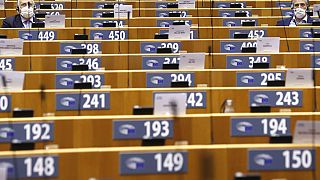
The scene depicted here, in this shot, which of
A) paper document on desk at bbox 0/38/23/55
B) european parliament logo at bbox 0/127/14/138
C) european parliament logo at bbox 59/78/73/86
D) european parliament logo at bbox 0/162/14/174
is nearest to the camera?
european parliament logo at bbox 0/162/14/174

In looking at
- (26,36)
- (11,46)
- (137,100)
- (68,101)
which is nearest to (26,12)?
(26,36)

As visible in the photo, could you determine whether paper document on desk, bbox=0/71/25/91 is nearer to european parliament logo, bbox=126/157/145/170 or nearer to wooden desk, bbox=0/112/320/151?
wooden desk, bbox=0/112/320/151

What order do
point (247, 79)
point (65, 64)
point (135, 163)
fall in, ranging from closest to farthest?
point (135, 163) → point (247, 79) → point (65, 64)

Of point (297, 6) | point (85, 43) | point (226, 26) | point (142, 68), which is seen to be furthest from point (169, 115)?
point (226, 26)

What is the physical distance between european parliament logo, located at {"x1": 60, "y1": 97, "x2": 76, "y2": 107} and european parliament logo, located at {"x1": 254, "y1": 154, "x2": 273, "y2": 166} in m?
2.16

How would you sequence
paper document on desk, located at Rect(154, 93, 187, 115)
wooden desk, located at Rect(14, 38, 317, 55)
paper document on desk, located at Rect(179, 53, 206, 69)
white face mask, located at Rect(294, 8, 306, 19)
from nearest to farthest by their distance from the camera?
paper document on desk, located at Rect(154, 93, 187, 115) < paper document on desk, located at Rect(179, 53, 206, 69) < wooden desk, located at Rect(14, 38, 317, 55) < white face mask, located at Rect(294, 8, 306, 19)

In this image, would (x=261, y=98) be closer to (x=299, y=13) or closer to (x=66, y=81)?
(x=66, y=81)

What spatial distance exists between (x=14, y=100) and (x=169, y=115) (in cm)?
156

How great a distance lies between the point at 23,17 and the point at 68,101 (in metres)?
3.37

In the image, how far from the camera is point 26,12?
8.85 meters

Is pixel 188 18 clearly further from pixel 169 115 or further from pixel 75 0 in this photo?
pixel 169 115

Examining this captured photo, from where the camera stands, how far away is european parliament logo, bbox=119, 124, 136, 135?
4.92 meters

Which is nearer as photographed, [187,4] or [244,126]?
[244,126]

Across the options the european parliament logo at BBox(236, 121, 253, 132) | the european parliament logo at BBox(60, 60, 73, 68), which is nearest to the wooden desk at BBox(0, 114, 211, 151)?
the european parliament logo at BBox(236, 121, 253, 132)
